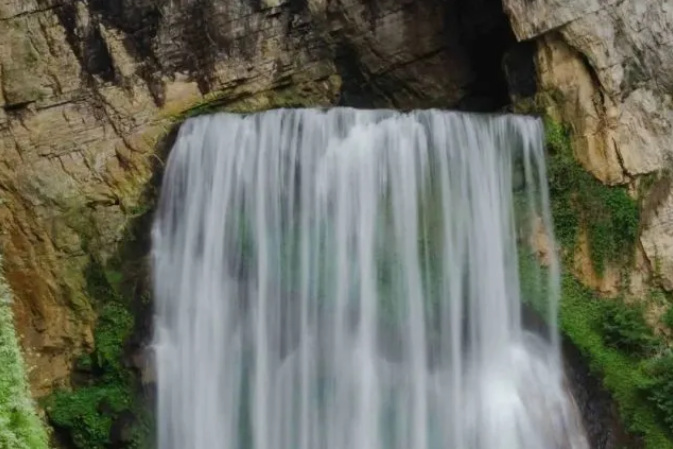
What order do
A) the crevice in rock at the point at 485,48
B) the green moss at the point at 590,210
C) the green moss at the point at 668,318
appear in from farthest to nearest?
1. the crevice in rock at the point at 485,48
2. the green moss at the point at 590,210
3. the green moss at the point at 668,318

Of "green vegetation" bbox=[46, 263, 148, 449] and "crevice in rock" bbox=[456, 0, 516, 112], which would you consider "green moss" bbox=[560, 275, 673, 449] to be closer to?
"crevice in rock" bbox=[456, 0, 516, 112]

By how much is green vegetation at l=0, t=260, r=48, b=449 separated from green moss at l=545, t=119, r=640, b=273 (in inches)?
278

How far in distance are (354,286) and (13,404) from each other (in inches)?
190

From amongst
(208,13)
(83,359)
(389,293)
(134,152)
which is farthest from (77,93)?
(389,293)

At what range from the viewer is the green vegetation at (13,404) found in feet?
21.6

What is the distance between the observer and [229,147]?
460 inches

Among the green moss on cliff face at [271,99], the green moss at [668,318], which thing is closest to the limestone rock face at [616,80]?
the green moss at [668,318]

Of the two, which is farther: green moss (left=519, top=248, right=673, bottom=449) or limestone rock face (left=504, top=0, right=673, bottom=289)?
limestone rock face (left=504, top=0, right=673, bottom=289)

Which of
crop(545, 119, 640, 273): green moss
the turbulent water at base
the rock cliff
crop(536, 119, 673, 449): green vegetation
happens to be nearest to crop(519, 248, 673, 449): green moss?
crop(536, 119, 673, 449): green vegetation

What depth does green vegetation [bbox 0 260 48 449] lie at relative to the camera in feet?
21.6

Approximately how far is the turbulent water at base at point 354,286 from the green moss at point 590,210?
0.25 metres

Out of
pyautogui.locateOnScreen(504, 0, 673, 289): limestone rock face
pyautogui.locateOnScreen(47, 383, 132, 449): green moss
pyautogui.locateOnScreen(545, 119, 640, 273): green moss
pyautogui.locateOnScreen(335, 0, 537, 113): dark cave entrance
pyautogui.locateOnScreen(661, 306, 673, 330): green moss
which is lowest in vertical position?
pyautogui.locateOnScreen(47, 383, 132, 449): green moss

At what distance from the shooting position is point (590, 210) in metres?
11.5

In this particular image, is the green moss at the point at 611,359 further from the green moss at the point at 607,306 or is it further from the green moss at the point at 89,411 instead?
the green moss at the point at 89,411
